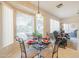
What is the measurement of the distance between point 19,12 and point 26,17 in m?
0.39

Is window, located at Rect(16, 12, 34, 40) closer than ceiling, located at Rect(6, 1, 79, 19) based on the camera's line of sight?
No

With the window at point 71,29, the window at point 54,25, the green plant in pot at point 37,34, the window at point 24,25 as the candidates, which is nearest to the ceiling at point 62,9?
the window at point 54,25

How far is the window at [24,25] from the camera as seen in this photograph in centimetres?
468

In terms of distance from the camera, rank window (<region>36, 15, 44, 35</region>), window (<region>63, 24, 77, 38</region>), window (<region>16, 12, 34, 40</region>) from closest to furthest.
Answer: window (<region>36, 15, 44, 35</region>) < window (<region>63, 24, 77, 38</region>) < window (<region>16, 12, 34, 40</region>)

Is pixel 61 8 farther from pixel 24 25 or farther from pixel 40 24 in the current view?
pixel 24 25

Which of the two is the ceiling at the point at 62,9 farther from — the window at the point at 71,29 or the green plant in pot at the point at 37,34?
the green plant in pot at the point at 37,34

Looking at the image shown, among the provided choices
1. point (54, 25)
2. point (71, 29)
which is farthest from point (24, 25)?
point (71, 29)

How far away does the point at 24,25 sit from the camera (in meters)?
4.73

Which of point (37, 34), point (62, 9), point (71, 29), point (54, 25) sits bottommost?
point (37, 34)

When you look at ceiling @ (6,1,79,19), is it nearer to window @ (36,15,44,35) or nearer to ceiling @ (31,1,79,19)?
ceiling @ (31,1,79,19)

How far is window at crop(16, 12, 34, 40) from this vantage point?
4684mm

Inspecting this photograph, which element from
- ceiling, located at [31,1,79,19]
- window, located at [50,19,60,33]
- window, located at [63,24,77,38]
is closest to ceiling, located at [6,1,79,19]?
ceiling, located at [31,1,79,19]

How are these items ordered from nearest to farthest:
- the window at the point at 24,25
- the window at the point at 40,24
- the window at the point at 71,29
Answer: the window at the point at 40,24, the window at the point at 71,29, the window at the point at 24,25

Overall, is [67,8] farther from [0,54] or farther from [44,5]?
[0,54]
